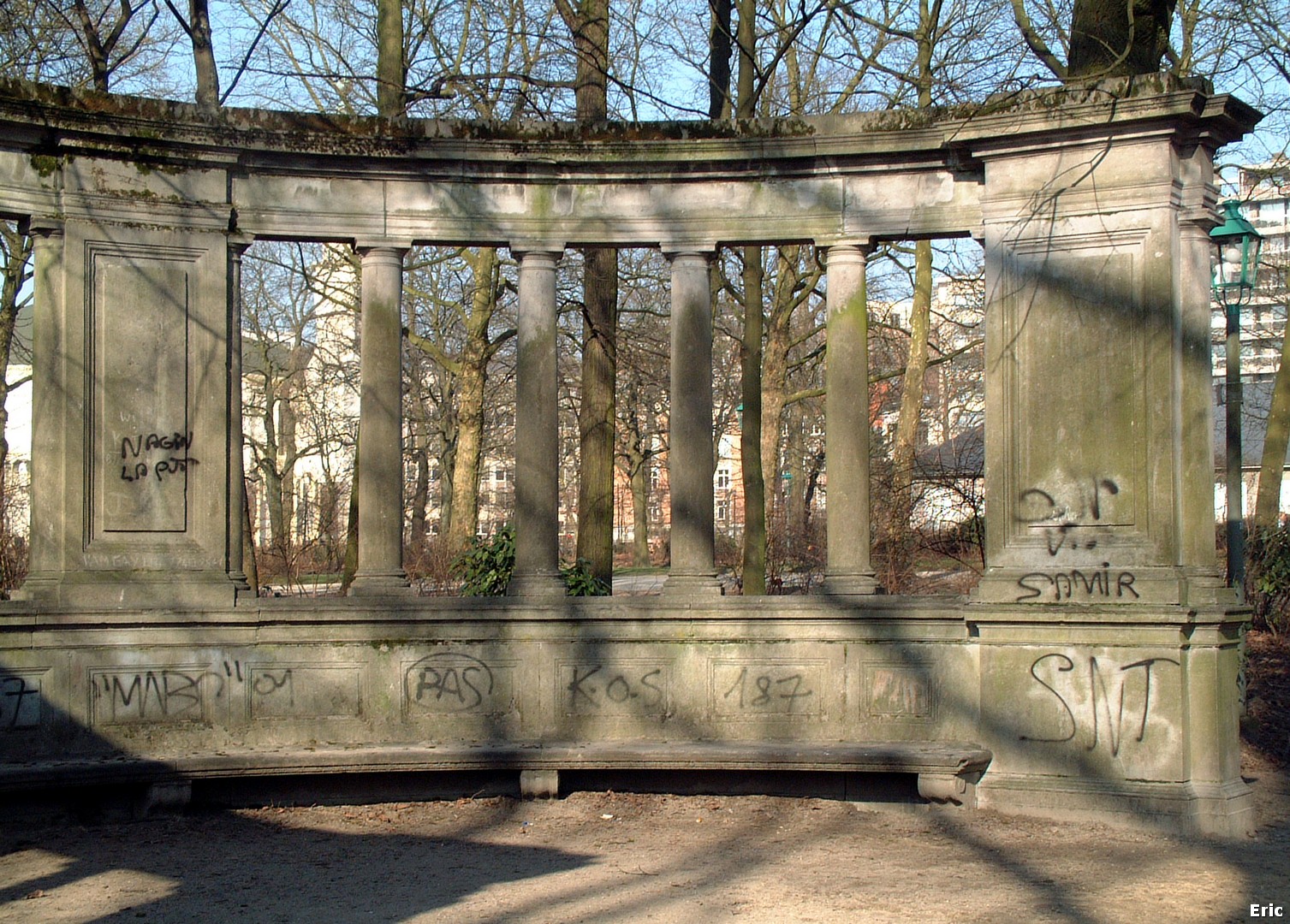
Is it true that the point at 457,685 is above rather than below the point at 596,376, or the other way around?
below

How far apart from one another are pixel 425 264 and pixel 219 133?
16528mm

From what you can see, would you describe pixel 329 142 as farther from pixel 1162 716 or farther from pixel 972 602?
pixel 1162 716

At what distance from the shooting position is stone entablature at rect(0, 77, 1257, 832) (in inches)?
475

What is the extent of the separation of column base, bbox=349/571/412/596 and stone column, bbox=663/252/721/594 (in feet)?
8.40

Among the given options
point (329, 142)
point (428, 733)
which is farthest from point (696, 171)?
point (428, 733)

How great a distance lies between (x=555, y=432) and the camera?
538 inches

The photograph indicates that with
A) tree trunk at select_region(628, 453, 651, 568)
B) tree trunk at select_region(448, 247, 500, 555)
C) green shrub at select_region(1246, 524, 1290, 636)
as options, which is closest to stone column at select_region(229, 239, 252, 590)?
green shrub at select_region(1246, 524, 1290, 636)

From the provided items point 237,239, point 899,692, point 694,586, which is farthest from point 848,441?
point 237,239

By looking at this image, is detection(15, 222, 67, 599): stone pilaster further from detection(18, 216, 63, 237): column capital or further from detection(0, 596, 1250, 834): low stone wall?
detection(0, 596, 1250, 834): low stone wall

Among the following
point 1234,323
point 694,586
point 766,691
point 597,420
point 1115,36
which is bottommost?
point 766,691

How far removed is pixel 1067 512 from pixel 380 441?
20.9 ft

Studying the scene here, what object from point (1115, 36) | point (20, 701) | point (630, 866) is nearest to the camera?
point (630, 866)

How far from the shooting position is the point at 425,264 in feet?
96.5

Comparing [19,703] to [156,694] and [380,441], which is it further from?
[380,441]
